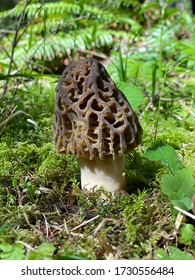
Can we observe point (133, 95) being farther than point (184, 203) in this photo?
Yes

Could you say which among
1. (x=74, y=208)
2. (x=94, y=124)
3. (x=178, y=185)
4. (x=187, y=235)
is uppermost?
(x=94, y=124)

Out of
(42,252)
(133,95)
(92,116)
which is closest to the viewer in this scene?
(42,252)

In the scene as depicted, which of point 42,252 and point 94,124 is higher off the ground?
point 94,124

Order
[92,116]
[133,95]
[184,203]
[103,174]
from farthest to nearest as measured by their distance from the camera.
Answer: [133,95]
[103,174]
[92,116]
[184,203]

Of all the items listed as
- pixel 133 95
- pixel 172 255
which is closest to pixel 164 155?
pixel 133 95

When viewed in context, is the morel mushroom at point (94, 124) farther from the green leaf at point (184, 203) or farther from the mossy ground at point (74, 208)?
the green leaf at point (184, 203)

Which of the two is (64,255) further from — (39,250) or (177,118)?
(177,118)

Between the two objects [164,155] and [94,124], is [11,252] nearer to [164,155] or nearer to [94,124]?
[94,124]

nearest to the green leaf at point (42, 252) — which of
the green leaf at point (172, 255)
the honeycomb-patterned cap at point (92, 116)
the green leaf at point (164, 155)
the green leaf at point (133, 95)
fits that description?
the green leaf at point (172, 255)
